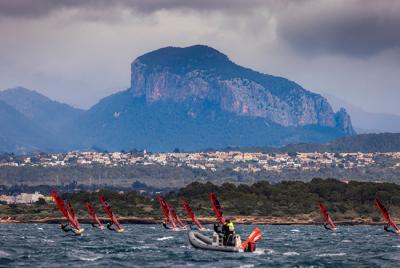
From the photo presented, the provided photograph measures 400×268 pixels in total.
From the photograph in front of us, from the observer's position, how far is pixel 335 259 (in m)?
106

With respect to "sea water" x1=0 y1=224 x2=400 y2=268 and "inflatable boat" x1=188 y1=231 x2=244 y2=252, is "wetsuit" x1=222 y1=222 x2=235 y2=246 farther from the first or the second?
"sea water" x1=0 y1=224 x2=400 y2=268

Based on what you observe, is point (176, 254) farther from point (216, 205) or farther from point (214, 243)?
point (216, 205)

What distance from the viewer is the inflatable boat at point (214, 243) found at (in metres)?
107

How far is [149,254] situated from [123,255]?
137 inches

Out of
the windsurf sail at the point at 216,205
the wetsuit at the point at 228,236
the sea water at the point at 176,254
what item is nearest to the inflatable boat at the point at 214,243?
the wetsuit at the point at 228,236

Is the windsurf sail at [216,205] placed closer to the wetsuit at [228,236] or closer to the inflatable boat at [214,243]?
the inflatable boat at [214,243]

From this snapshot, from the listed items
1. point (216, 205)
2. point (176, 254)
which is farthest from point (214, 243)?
point (216, 205)

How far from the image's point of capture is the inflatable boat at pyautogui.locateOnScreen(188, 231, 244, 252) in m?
107

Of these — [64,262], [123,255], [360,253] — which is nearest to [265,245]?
[360,253]

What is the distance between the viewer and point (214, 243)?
108m

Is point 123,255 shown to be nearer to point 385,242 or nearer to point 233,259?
point 233,259

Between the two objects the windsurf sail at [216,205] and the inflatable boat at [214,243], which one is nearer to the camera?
the inflatable boat at [214,243]

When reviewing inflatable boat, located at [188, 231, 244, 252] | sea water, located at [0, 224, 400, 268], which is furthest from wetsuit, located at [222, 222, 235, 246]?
sea water, located at [0, 224, 400, 268]

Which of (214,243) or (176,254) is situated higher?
(214,243)
